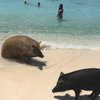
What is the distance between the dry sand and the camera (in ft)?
24.0

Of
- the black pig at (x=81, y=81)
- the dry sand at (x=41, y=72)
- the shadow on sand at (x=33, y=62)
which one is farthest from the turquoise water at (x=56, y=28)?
the black pig at (x=81, y=81)

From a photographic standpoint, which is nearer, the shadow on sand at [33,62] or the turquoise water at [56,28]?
the shadow on sand at [33,62]

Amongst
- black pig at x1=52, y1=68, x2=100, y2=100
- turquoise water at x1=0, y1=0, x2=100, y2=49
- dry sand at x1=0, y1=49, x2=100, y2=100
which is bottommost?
turquoise water at x1=0, y1=0, x2=100, y2=49

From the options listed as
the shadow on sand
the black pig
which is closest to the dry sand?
the shadow on sand

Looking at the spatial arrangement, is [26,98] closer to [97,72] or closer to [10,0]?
[97,72]

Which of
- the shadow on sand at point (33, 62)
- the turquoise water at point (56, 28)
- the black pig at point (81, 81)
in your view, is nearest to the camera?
the black pig at point (81, 81)

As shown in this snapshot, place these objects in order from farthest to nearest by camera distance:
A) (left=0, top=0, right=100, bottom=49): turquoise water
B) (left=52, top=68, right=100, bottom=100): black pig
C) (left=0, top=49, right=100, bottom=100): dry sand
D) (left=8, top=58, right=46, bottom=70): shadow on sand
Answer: (left=0, top=0, right=100, bottom=49): turquoise water < (left=8, top=58, right=46, bottom=70): shadow on sand < (left=0, top=49, right=100, bottom=100): dry sand < (left=52, top=68, right=100, bottom=100): black pig

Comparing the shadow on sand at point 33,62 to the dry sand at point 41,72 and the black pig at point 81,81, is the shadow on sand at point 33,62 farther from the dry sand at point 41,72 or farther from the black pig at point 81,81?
the black pig at point 81,81

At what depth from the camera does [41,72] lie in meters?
9.04

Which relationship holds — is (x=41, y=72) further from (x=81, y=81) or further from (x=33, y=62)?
(x=81, y=81)

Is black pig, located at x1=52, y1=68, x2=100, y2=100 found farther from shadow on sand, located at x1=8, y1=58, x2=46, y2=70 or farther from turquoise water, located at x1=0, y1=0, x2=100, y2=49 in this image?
turquoise water, located at x1=0, y1=0, x2=100, y2=49

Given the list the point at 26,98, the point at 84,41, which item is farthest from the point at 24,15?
the point at 26,98

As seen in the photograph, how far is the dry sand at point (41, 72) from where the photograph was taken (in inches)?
288

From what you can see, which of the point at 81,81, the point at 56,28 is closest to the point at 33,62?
the point at 81,81
